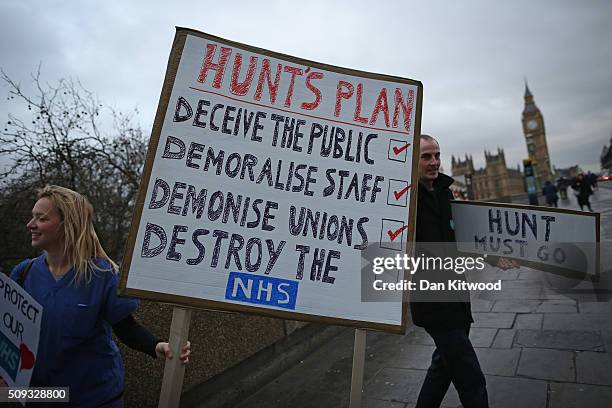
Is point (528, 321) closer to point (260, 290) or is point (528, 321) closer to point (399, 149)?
point (399, 149)

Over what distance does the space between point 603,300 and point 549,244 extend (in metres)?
3.50

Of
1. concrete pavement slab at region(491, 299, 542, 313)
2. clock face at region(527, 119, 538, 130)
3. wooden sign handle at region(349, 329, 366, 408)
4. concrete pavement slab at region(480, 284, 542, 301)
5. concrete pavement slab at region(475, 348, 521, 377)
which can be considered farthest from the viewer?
clock face at region(527, 119, 538, 130)

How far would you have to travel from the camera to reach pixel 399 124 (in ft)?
6.90

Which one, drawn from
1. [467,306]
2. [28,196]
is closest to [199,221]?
[467,306]

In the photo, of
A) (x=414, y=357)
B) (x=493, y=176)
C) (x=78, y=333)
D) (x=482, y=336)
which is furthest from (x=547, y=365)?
(x=493, y=176)

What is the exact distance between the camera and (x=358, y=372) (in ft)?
6.03

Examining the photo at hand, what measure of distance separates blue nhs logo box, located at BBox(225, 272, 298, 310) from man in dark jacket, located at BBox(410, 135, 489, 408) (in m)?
0.81

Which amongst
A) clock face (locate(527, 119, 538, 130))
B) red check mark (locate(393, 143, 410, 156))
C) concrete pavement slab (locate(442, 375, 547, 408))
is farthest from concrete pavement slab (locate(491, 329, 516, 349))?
clock face (locate(527, 119, 538, 130))

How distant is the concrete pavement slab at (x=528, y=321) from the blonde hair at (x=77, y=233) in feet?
14.4

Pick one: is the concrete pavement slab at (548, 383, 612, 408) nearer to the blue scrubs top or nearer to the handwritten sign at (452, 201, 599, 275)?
the handwritten sign at (452, 201, 599, 275)

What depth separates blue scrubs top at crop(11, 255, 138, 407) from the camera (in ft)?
5.22

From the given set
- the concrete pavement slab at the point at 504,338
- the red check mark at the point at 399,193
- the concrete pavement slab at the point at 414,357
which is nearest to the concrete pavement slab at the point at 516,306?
the concrete pavement slab at the point at 504,338

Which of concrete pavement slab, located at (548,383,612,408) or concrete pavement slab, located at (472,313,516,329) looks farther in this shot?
concrete pavement slab, located at (472,313,516,329)

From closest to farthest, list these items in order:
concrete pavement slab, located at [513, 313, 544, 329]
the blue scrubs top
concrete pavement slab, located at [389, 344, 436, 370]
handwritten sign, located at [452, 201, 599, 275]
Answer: the blue scrubs top
handwritten sign, located at [452, 201, 599, 275]
concrete pavement slab, located at [389, 344, 436, 370]
concrete pavement slab, located at [513, 313, 544, 329]
